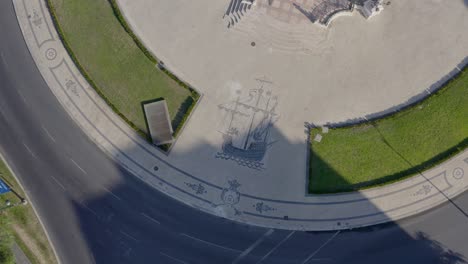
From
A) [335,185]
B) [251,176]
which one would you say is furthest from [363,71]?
[251,176]

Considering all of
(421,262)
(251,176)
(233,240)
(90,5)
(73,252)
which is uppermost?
(90,5)

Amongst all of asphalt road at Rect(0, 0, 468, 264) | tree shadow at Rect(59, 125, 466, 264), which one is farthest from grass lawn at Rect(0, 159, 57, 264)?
tree shadow at Rect(59, 125, 466, 264)

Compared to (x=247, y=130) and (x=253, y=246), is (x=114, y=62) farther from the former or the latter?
(x=253, y=246)

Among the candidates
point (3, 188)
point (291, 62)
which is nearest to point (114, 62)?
point (3, 188)

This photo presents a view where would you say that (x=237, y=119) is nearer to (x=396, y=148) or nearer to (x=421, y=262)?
(x=396, y=148)

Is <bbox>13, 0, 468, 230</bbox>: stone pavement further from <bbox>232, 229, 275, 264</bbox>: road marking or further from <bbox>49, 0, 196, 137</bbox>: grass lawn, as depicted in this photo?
<bbox>49, 0, 196, 137</bbox>: grass lawn

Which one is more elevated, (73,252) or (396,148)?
(396,148)
